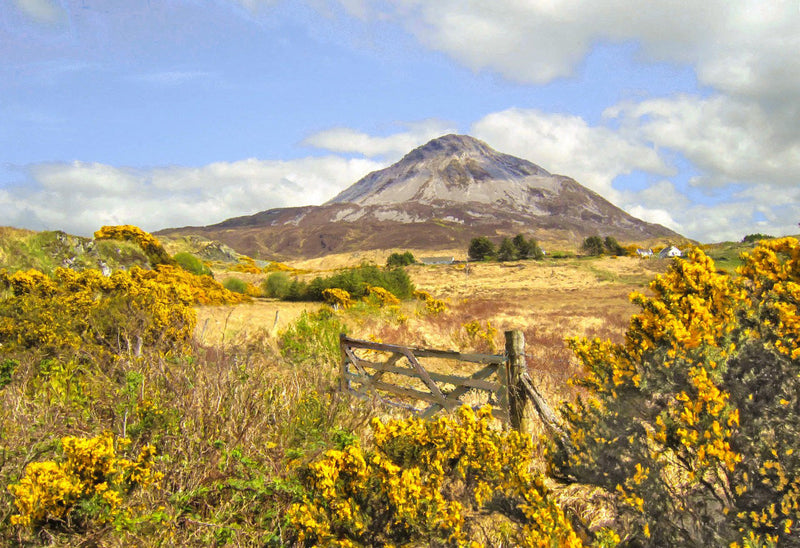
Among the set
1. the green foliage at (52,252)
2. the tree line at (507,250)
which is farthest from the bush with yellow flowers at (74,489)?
the tree line at (507,250)

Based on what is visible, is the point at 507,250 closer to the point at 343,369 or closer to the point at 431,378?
the point at 343,369

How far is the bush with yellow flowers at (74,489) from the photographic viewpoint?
2.25 metres

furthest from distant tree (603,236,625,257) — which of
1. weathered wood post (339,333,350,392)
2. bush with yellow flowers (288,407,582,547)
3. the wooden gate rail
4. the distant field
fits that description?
bush with yellow flowers (288,407,582,547)

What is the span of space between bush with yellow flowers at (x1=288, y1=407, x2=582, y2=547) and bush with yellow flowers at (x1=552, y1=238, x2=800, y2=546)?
459 millimetres

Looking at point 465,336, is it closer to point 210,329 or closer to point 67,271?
point 210,329

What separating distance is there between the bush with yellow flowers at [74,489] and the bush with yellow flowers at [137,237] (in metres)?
18.5

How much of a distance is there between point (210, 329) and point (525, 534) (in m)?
10.5

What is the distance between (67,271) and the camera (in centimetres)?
891

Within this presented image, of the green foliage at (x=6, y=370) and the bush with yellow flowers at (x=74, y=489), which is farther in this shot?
the green foliage at (x=6, y=370)

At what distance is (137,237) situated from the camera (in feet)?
66.8

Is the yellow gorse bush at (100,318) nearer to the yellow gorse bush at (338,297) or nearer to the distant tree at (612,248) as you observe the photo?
the yellow gorse bush at (338,297)

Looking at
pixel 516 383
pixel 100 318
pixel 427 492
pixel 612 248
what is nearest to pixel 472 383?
pixel 516 383

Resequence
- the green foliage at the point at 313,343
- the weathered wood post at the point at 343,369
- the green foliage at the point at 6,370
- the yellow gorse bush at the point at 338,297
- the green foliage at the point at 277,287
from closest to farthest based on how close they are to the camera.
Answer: the green foliage at the point at 6,370
the weathered wood post at the point at 343,369
the green foliage at the point at 313,343
the yellow gorse bush at the point at 338,297
the green foliage at the point at 277,287

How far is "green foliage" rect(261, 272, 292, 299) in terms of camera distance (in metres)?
21.5
